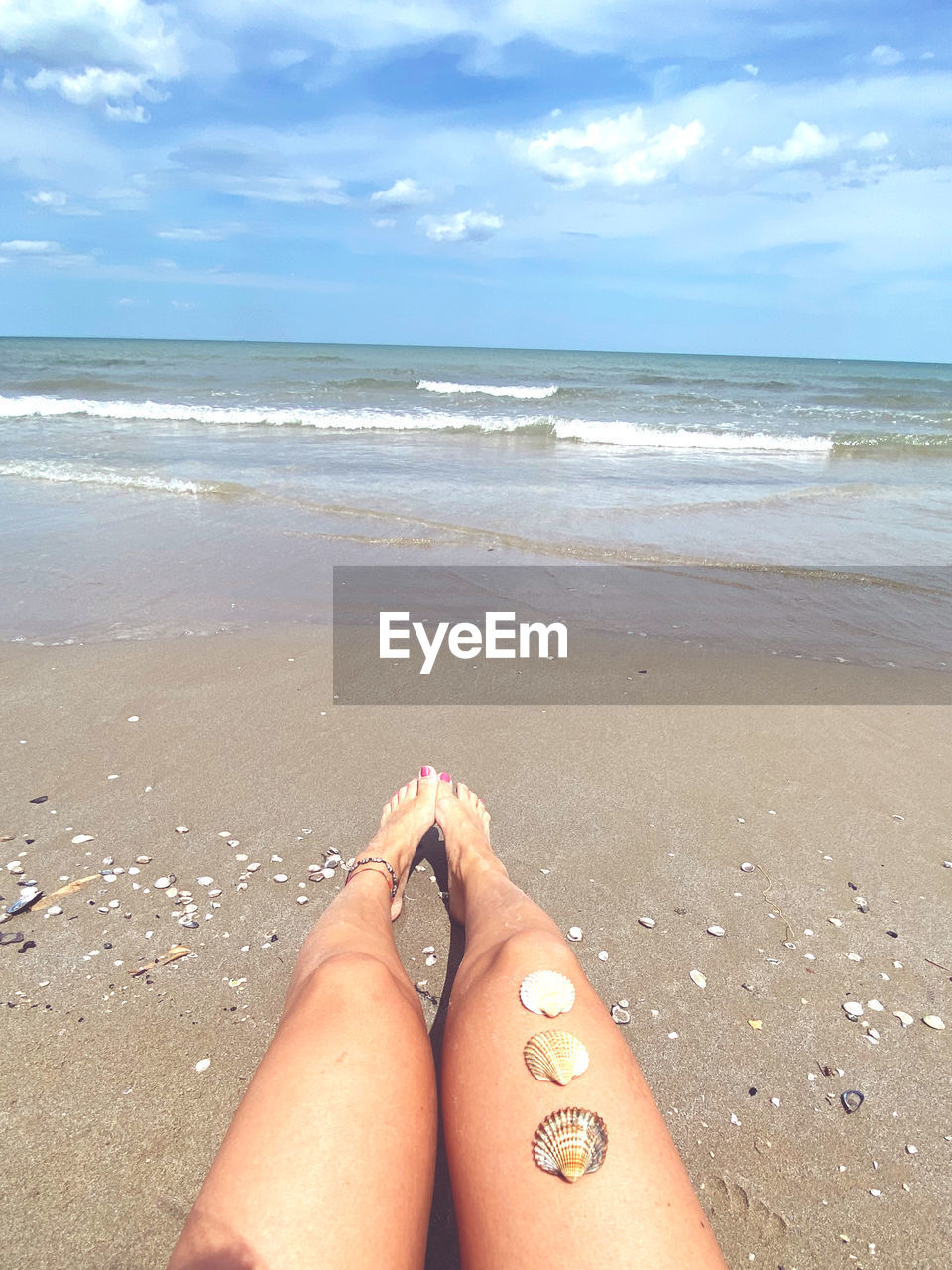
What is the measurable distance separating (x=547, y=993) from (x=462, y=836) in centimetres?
108

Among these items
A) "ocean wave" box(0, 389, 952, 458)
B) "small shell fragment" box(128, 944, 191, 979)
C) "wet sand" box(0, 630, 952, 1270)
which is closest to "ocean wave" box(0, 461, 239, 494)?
"wet sand" box(0, 630, 952, 1270)

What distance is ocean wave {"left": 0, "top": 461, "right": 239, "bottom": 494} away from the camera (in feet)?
29.8

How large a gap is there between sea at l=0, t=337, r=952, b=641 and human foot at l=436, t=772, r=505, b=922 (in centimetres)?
257

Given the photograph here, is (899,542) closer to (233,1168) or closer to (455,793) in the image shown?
(455,793)

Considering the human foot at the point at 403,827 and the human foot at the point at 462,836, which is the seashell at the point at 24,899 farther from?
the human foot at the point at 462,836

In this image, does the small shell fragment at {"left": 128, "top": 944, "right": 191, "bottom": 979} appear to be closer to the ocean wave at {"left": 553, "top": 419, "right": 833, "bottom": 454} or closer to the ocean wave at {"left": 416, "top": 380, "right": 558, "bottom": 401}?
the ocean wave at {"left": 553, "top": 419, "right": 833, "bottom": 454}

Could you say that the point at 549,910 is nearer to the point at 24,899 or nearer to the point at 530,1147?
the point at 530,1147

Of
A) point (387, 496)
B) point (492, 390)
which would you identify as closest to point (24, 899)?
point (387, 496)

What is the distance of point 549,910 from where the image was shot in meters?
2.55

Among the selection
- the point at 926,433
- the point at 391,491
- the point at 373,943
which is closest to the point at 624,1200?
the point at 373,943

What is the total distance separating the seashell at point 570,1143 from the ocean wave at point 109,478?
8.52 metres

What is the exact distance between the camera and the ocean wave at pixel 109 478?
908cm

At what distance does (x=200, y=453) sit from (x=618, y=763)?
10.3m

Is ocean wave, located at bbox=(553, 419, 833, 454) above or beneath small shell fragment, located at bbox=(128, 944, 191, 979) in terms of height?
above
